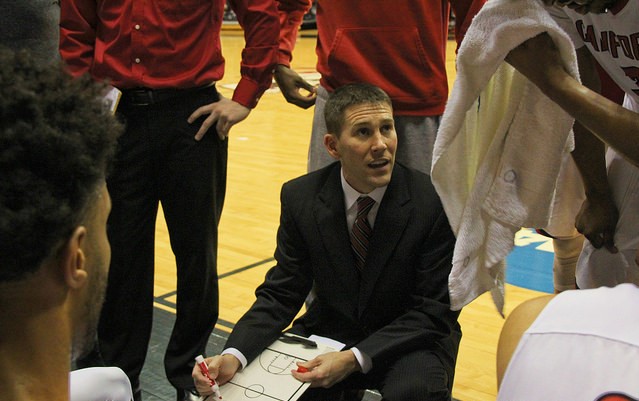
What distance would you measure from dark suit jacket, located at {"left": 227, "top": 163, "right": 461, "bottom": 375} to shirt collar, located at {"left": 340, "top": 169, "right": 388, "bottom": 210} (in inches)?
0.8

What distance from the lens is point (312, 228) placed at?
8.09 ft

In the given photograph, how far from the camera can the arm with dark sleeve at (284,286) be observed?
95.0 inches

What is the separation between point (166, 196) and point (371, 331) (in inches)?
32.5

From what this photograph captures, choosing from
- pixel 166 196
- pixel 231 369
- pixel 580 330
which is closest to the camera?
pixel 580 330

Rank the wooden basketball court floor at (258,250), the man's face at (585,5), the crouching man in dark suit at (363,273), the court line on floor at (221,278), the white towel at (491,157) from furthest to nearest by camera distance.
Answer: the court line on floor at (221,278) < the wooden basketball court floor at (258,250) < the crouching man in dark suit at (363,273) < the white towel at (491,157) < the man's face at (585,5)

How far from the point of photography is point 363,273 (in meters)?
2.39

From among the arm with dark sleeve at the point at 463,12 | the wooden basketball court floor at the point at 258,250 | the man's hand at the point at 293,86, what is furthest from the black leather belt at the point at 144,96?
the wooden basketball court floor at the point at 258,250

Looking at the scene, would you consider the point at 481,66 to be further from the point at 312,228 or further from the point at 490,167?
the point at 312,228

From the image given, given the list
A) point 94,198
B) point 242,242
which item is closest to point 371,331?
point 94,198

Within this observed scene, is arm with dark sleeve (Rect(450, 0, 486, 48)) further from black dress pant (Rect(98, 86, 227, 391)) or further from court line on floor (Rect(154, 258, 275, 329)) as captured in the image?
court line on floor (Rect(154, 258, 275, 329))

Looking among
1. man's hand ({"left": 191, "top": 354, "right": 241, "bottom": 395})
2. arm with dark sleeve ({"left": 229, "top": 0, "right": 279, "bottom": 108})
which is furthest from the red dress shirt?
man's hand ({"left": 191, "top": 354, "right": 241, "bottom": 395})

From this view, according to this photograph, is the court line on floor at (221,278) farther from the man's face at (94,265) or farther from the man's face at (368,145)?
the man's face at (94,265)

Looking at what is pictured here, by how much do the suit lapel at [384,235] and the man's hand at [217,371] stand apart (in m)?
0.43

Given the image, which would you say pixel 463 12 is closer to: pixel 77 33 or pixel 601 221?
pixel 601 221
